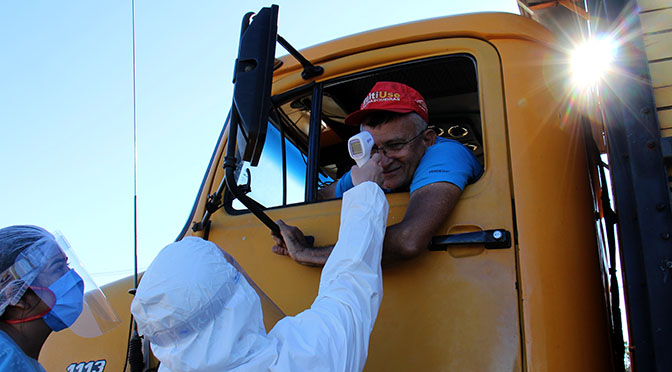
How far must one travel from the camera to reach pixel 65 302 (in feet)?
6.53

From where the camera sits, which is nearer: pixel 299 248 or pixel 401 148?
pixel 299 248

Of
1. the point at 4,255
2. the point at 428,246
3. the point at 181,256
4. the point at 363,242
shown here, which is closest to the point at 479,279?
the point at 428,246

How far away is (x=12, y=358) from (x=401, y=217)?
137 centimetres

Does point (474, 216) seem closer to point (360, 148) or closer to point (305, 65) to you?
point (360, 148)

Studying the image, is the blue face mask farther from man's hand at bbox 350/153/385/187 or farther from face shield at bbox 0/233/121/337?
man's hand at bbox 350/153/385/187

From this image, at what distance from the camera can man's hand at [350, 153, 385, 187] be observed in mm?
2051

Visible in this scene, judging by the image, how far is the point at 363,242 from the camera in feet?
5.77

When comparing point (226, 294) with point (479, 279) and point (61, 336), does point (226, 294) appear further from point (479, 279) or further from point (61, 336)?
point (61, 336)

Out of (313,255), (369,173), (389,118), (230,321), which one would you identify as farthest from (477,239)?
(230,321)

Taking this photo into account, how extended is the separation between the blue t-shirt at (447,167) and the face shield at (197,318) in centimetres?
80

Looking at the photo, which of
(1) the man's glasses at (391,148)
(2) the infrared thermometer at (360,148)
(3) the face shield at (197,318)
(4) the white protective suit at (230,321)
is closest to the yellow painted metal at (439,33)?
(1) the man's glasses at (391,148)

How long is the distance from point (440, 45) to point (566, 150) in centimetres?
65

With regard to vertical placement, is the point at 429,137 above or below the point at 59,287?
above

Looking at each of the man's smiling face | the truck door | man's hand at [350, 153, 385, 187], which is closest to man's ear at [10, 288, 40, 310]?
the truck door
